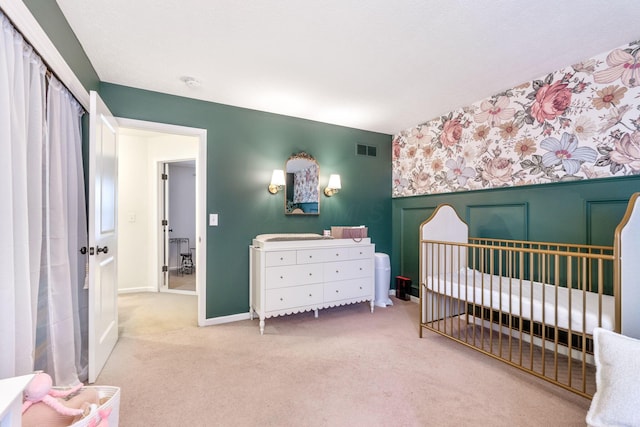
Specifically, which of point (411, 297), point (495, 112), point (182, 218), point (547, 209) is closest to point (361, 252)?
point (411, 297)

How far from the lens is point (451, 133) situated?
3.14 meters

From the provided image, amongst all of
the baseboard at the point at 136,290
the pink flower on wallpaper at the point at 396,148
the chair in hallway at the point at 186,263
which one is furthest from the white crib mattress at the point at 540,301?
the chair in hallway at the point at 186,263

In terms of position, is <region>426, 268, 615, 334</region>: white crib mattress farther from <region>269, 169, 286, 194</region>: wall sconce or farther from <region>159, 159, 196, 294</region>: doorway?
<region>159, 159, 196, 294</region>: doorway

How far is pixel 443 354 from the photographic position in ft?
7.11

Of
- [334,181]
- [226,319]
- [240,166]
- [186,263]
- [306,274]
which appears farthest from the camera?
[186,263]

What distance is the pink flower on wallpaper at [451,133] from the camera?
306 cm

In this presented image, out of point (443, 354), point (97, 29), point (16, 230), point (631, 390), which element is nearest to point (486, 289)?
point (443, 354)

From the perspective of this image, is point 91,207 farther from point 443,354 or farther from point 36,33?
point 443,354

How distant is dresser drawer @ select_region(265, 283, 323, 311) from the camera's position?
2.58m

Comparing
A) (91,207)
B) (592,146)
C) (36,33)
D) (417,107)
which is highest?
(417,107)

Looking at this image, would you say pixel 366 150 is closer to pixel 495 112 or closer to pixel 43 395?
pixel 495 112

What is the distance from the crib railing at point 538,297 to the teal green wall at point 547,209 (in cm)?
11

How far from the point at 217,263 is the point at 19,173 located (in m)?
1.82

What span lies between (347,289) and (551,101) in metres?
2.49
